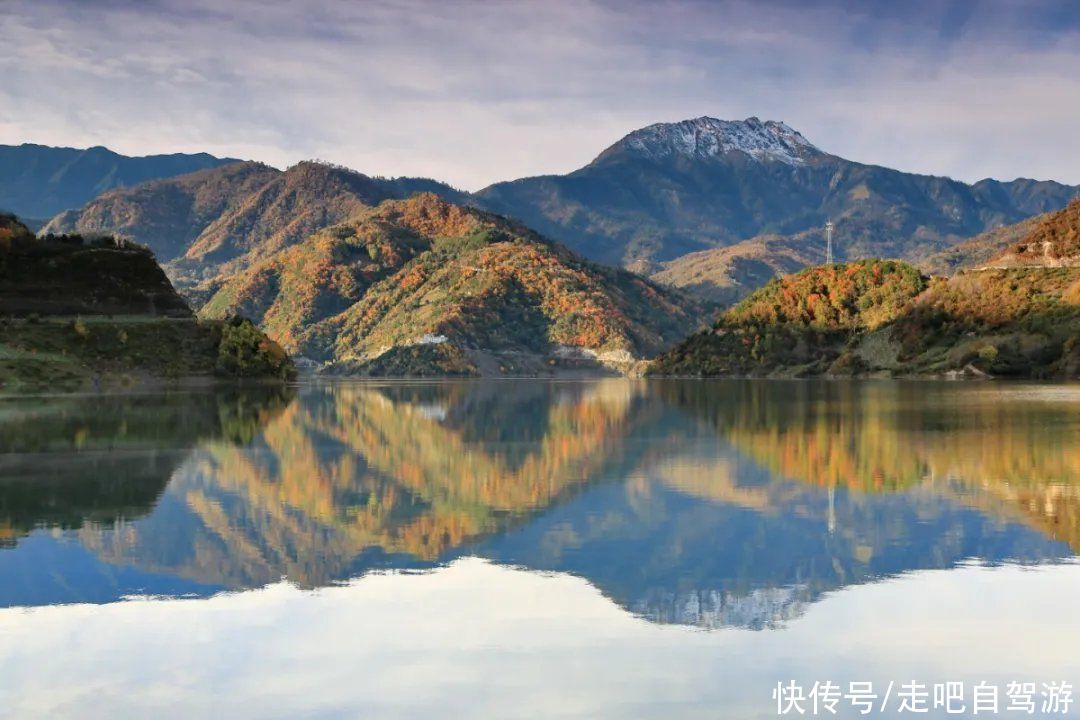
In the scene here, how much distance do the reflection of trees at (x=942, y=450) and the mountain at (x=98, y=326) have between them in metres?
50.7

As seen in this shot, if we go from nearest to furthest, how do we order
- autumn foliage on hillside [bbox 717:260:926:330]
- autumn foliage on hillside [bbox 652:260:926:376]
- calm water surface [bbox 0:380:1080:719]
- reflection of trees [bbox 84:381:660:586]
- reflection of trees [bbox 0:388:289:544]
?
calm water surface [bbox 0:380:1080:719]
reflection of trees [bbox 84:381:660:586]
reflection of trees [bbox 0:388:289:544]
autumn foliage on hillside [bbox 652:260:926:376]
autumn foliage on hillside [bbox 717:260:926:330]

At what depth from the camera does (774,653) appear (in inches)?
507

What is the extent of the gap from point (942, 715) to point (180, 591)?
1036cm

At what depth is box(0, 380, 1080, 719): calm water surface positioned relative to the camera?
1204 cm

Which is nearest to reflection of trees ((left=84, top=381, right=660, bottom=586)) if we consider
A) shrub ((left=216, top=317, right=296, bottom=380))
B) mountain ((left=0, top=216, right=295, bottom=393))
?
mountain ((left=0, top=216, right=295, bottom=393))

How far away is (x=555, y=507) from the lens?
77.2ft

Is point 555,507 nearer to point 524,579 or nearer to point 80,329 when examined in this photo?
point 524,579

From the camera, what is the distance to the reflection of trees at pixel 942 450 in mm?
23953

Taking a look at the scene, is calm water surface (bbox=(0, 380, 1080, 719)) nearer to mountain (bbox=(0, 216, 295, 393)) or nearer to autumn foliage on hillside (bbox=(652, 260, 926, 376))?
mountain (bbox=(0, 216, 295, 393))

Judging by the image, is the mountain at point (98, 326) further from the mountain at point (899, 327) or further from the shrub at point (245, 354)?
the mountain at point (899, 327)

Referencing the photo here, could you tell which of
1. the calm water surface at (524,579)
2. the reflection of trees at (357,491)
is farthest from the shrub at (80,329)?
the calm water surface at (524,579)

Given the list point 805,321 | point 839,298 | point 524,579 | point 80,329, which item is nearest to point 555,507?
point 524,579

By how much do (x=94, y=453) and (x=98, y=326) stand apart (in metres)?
62.5

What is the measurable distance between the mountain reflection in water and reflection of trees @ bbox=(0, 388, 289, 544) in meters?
Answer: 0.15
